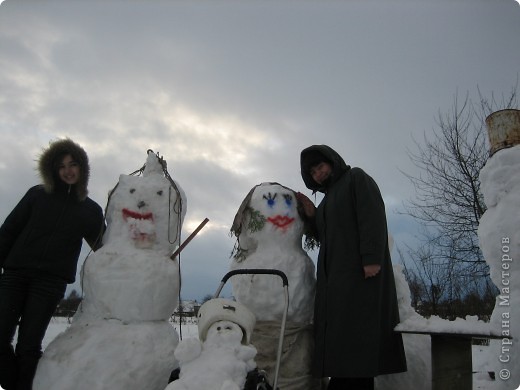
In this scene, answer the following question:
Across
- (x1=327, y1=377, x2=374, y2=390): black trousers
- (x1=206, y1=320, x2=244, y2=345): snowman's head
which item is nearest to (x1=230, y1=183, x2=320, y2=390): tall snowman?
(x1=327, y1=377, x2=374, y2=390): black trousers

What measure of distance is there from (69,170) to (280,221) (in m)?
1.72

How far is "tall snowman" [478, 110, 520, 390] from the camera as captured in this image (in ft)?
12.9

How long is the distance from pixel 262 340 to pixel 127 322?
1031 mm

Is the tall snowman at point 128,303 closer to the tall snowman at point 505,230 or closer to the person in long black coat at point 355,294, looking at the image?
the person in long black coat at point 355,294

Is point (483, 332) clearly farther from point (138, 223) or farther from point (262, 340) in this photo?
Result: point (138, 223)

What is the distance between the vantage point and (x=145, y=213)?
3410mm

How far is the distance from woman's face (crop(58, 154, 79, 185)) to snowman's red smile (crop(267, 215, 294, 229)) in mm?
1581

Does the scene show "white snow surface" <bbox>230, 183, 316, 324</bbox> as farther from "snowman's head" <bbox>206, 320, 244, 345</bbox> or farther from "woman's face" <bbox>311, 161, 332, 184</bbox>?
"snowman's head" <bbox>206, 320, 244, 345</bbox>

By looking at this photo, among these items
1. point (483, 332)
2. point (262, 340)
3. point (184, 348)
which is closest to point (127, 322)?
point (184, 348)

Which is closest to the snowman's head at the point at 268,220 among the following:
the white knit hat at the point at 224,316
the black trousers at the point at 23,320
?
the white knit hat at the point at 224,316

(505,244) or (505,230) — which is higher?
(505,230)

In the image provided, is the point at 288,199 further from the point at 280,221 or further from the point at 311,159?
the point at 311,159

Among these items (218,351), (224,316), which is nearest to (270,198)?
(224,316)

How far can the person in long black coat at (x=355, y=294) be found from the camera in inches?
110
